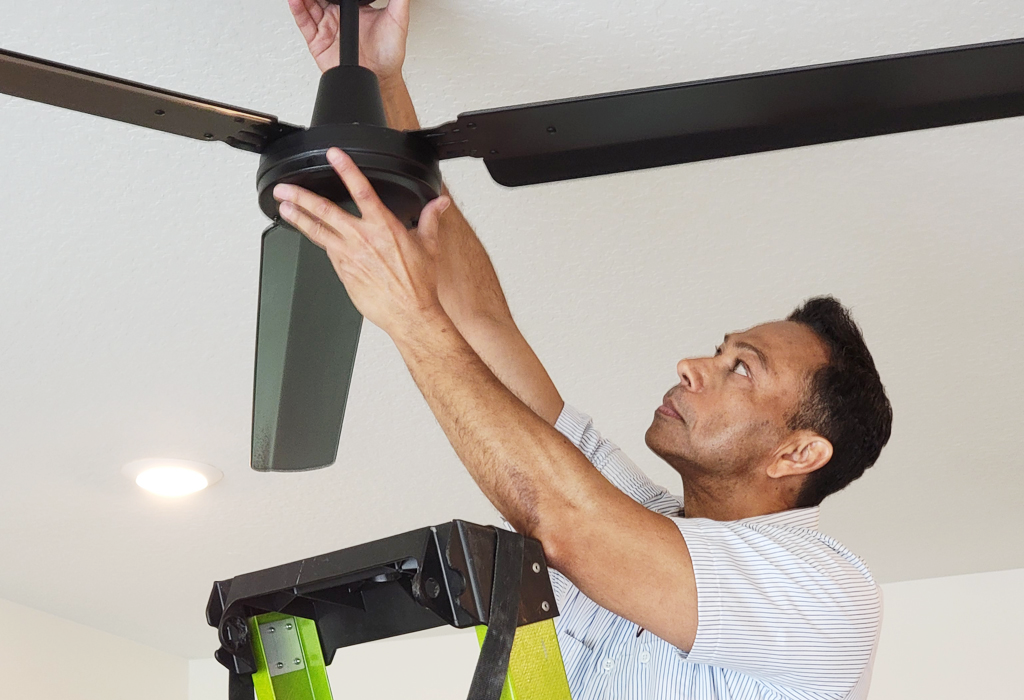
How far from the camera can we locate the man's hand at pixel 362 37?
1226 millimetres

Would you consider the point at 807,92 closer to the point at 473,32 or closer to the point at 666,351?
the point at 473,32

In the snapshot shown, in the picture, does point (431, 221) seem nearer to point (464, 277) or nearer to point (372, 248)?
point (372, 248)

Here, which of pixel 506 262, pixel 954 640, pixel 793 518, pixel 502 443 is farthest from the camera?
pixel 954 640

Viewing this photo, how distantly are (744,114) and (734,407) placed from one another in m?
0.60

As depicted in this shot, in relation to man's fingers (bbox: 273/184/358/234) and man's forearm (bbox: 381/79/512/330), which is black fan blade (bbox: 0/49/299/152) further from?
man's forearm (bbox: 381/79/512/330)

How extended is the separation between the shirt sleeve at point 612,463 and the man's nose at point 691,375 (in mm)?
148

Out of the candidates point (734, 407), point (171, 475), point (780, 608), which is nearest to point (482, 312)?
point (734, 407)

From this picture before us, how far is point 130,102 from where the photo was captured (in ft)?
3.10

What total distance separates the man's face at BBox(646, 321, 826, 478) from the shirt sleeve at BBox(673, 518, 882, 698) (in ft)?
0.90

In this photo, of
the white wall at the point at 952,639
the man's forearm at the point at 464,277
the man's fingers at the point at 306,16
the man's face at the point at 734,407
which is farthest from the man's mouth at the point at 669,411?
the white wall at the point at 952,639

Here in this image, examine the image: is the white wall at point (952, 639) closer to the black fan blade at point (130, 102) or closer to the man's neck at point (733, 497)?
the man's neck at point (733, 497)

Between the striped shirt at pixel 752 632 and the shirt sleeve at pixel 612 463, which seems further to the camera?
the shirt sleeve at pixel 612 463

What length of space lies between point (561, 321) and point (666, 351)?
244 mm

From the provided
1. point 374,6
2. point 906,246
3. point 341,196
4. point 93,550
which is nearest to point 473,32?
point 374,6
